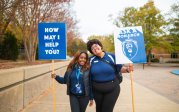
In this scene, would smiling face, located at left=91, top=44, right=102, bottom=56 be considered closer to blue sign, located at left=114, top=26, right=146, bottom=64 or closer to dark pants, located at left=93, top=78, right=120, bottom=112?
dark pants, located at left=93, top=78, right=120, bottom=112

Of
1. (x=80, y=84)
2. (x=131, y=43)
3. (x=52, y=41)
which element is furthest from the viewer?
(x=52, y=41)

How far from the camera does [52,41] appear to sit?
7871mm

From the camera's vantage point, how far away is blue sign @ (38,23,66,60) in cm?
784

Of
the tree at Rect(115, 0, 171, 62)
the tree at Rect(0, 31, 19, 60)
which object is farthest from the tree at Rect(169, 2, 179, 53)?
the tree at Rect(0, 31, 19, 60)

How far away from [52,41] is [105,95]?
2.76 m

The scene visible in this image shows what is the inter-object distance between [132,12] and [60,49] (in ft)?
183

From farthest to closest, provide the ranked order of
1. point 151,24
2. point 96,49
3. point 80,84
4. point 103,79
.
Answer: point 151,24 < point 80,84 < point 96,49 < point 103,79

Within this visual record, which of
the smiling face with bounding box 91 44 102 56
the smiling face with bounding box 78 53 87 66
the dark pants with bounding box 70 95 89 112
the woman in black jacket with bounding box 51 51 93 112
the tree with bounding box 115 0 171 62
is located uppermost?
the tree with bounding box 115 0 171 62

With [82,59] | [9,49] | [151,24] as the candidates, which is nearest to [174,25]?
[151,24]

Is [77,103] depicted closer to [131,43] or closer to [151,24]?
[131,43]

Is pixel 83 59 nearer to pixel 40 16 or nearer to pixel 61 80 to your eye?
pixel 61 80

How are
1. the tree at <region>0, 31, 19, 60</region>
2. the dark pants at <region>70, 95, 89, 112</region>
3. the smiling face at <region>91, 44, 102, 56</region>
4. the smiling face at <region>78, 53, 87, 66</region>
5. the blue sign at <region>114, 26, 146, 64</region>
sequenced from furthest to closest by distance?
the tree at <region>0, 31, 19, 60</region> → the blue sign at <region>114, 26, 146, 64</region> → the smiling face at <region>78, 53, 87, 66</region> → the dark pants at <region>70, 95, 89, 112</region> → the smiling face at <region>91, 44, 102, 56</region>

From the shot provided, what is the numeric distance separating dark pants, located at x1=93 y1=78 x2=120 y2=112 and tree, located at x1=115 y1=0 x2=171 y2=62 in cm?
5157

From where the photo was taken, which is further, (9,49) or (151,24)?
(151,24)
